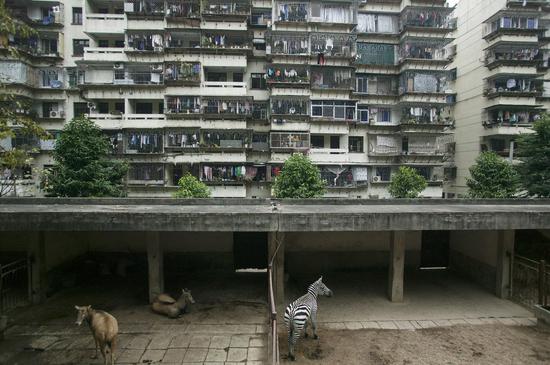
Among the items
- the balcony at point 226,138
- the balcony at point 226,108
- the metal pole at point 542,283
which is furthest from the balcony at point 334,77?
the metal pole at point 542,283

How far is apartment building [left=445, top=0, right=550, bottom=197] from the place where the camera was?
113ft

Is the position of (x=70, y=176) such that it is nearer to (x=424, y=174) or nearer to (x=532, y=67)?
(x=424, y=174)

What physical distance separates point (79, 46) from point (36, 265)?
29836 mm

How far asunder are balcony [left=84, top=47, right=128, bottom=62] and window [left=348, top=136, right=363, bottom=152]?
2446 cm

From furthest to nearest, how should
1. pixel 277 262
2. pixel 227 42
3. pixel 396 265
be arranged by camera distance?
pixel 227 42
pixel 396 265
pixel 277 262

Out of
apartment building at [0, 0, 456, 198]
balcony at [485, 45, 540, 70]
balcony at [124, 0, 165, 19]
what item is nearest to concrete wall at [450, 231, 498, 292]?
apartment building at [0, 0, 456, 198]

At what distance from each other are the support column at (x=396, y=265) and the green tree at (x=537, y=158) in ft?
65.0

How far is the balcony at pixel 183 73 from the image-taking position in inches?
1220

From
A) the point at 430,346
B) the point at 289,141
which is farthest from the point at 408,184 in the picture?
the point at 430,346

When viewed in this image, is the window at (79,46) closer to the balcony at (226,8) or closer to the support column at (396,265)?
the balcony at (226,8)

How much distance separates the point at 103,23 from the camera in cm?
3177

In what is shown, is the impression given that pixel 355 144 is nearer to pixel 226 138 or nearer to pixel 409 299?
pixel 226 138

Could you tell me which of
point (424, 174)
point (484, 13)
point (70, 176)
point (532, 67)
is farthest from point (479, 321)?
point (484, 13)

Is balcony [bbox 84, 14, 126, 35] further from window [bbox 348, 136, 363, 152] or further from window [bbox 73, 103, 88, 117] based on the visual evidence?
window [bbox 348, 136, 363, 152]
